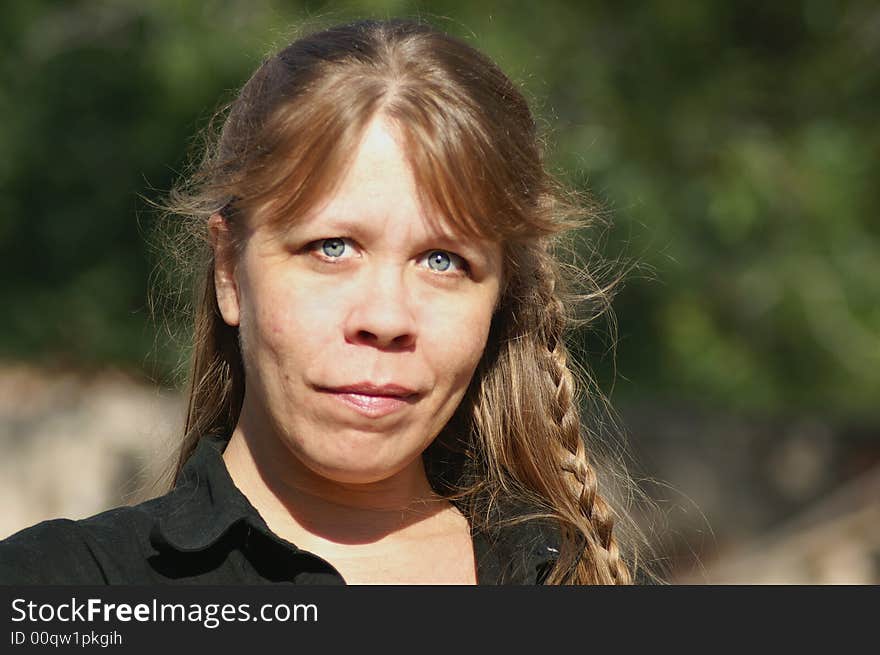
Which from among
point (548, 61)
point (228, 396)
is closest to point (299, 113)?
point (228, 396)

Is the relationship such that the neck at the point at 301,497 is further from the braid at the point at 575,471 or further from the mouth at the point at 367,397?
the braid at the point at 575,471

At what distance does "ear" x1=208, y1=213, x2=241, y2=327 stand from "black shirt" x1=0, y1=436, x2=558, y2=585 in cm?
23

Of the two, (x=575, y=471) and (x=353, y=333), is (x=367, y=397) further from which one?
(x=575, y=471)

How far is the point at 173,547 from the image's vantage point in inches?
71.7

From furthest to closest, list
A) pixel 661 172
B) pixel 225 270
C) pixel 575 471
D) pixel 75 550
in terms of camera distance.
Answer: pixel 661 172, pixel 575 471, pixel 225 270, pixel 75 550

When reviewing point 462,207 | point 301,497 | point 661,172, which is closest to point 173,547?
point 301,497

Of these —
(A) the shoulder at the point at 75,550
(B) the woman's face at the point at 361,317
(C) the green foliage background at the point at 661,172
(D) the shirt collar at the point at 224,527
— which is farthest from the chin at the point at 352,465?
(C) the green foliage background at the point at 661,172

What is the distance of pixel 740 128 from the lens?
7648 mm

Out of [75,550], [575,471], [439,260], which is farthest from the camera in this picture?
[575,471]

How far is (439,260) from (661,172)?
5656mm

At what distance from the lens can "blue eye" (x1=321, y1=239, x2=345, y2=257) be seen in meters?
1.85

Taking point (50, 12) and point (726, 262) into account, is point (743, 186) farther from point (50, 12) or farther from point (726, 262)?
point (50, 12)

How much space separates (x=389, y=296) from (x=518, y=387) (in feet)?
1.54

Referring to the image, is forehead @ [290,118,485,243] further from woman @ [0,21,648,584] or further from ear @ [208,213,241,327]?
ear @ [208,213,241,327]
